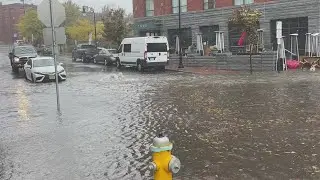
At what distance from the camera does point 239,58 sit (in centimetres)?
2925

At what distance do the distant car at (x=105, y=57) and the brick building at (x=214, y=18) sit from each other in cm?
584

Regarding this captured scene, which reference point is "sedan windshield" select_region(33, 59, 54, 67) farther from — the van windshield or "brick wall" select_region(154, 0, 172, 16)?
"brick wall" select_region(154, 0, 172, 16)

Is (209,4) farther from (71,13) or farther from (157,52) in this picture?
(71,13)

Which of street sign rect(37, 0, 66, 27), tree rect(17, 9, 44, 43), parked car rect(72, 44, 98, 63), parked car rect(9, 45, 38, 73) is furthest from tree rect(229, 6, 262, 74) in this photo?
tree rect(17, 9, 44, 43)

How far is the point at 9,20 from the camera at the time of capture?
Result: 4843 inches

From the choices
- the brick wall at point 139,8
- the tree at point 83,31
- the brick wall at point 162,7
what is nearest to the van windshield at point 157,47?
the brick wall at point 162,7

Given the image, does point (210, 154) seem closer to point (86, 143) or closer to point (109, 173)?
point (109, 173)

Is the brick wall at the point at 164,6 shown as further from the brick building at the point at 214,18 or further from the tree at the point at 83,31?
the tree at the point at 83,31

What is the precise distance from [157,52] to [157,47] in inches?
13.4

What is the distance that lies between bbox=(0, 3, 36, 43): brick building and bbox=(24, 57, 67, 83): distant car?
102 metres

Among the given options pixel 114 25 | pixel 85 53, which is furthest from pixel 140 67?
pixel 114 25

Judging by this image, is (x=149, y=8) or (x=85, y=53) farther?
(x=149, y=8)

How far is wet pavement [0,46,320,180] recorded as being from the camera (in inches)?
293

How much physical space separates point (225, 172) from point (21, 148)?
4.43 m
